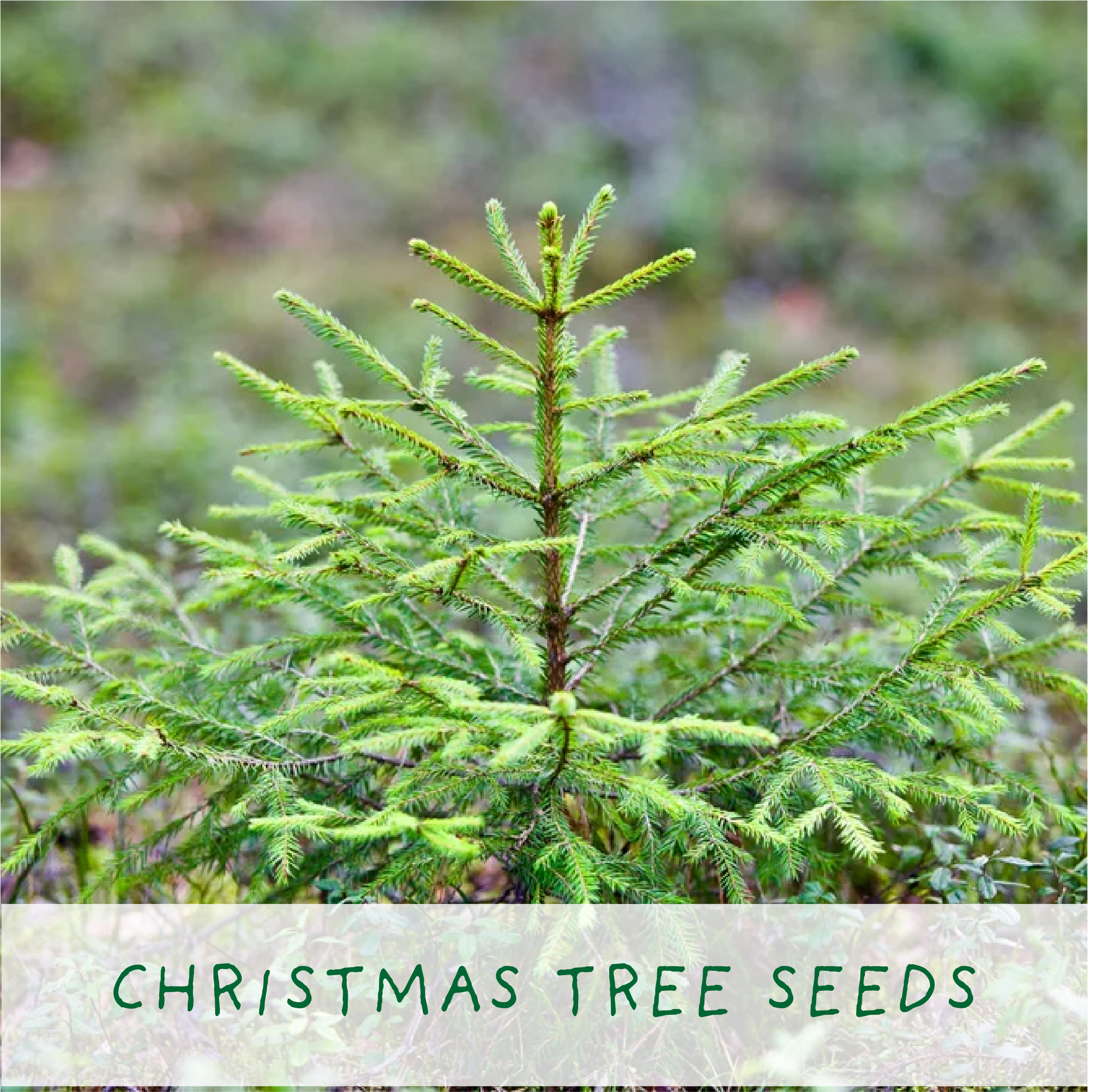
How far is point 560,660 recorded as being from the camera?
1.72 metres

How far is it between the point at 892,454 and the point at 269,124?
27.0 ft

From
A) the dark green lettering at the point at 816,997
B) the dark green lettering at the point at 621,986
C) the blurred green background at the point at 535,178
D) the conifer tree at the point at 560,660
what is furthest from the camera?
the blurred green background at the point at 535,178

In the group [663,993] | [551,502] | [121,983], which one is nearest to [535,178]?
[551,502]

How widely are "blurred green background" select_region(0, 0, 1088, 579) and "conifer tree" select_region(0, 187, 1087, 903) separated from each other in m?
4.13

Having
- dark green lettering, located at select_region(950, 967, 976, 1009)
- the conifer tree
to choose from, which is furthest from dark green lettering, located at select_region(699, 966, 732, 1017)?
dark green lettering, located at select_region(950, 967, 976, 1009)

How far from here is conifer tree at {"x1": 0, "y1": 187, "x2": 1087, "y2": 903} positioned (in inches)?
57.4

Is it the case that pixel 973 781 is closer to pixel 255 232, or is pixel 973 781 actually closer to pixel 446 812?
pixel 446 812

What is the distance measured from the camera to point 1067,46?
8.88m

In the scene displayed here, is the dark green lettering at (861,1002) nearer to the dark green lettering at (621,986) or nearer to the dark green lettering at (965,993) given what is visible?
the dark green lettering at (965,993)

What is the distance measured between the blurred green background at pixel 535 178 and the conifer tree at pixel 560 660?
13.5ft

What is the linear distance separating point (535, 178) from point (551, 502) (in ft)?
22.9

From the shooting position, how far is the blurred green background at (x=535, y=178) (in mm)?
6762

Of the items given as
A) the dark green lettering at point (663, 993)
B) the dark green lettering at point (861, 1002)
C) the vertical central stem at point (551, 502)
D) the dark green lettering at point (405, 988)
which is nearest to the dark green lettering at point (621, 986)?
the dark green lettering at point (663, 993)

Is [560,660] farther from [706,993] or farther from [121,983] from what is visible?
[121,983]
